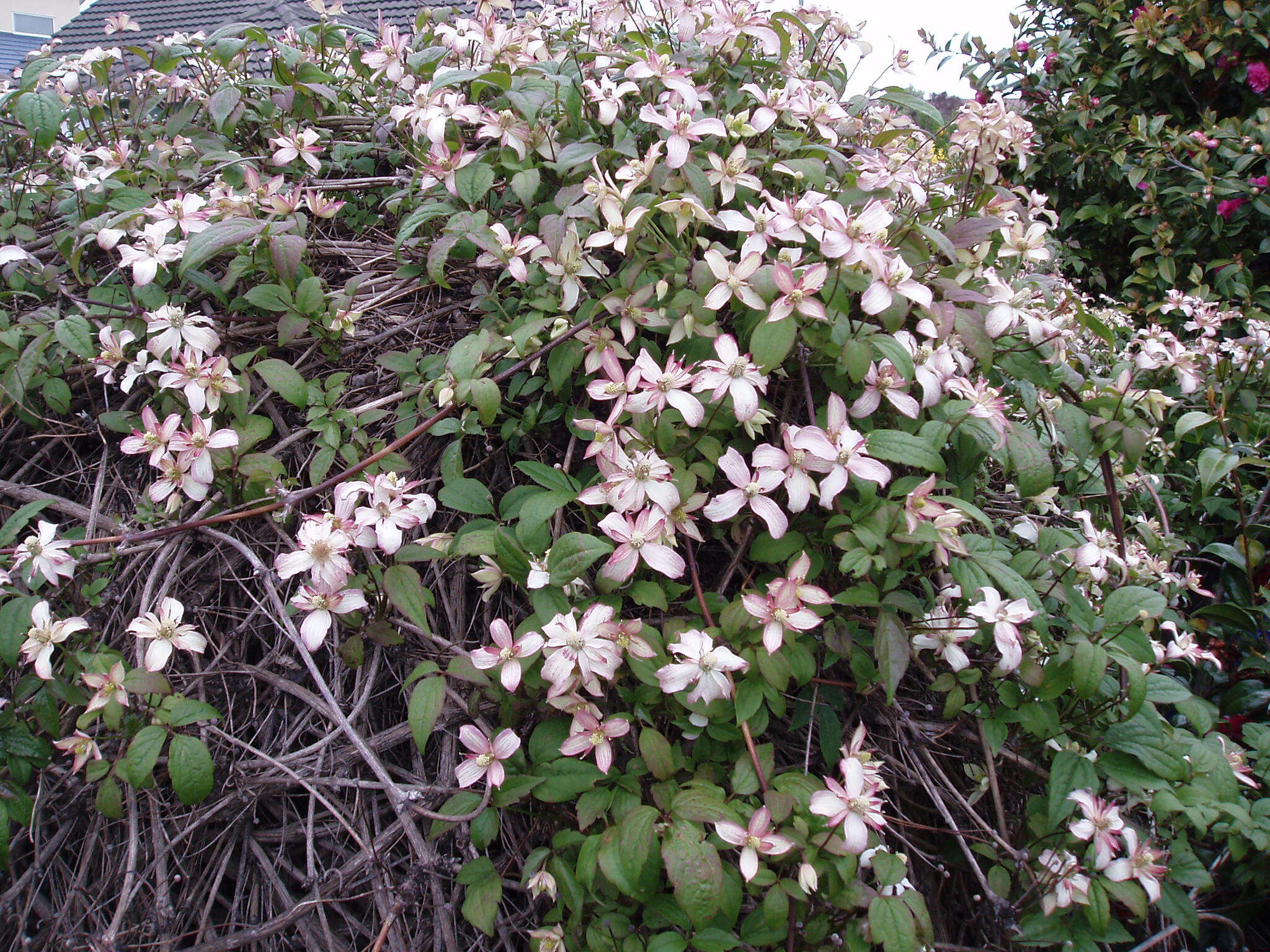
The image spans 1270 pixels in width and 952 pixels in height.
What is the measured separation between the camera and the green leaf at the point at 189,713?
3.17 ft

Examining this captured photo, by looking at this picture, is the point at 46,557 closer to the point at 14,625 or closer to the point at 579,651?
the point at 14,625

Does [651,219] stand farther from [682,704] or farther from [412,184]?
[682,704]

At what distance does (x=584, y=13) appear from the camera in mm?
1566

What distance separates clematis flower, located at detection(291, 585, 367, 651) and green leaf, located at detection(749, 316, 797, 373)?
0.60 m

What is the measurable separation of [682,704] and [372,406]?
2.19 ft

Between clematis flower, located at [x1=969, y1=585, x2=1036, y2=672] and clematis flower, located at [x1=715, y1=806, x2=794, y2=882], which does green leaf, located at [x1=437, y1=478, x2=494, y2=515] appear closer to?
clematis flower, located at [x1=715, y1=806, x2=794, y2=882]

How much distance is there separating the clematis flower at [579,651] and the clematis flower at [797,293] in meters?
0.42

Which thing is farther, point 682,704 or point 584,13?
point 584,13

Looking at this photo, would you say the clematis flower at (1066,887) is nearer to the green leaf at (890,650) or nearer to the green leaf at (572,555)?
the green leaf at (890,650)

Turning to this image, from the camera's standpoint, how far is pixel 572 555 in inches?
35.8

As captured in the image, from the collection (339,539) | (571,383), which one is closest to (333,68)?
(571,383)

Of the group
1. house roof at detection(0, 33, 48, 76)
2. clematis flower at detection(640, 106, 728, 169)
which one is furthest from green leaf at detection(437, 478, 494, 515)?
house roof at detection(0, 33, 48, 76)

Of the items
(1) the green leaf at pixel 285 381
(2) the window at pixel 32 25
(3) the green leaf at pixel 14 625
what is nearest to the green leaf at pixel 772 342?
(1) the green leaf at pixel 285 381

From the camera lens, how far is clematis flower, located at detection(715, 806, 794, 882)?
0.84 meters
